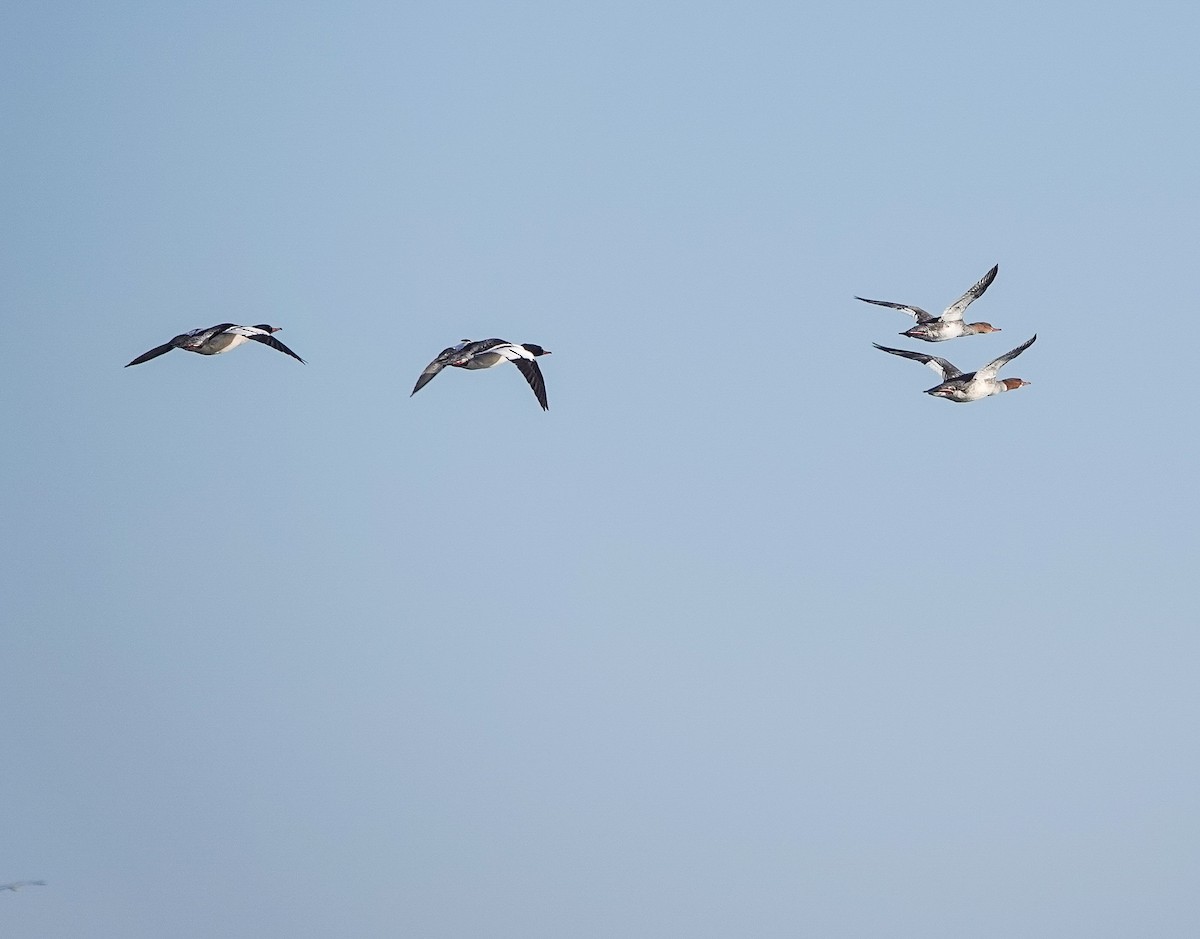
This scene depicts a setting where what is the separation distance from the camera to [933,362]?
217 feet

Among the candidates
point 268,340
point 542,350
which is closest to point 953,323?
point 542,350

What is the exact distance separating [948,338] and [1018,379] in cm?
416

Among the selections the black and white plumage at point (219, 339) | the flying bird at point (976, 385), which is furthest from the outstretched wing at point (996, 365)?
the black and white plumage at point (219, 339)

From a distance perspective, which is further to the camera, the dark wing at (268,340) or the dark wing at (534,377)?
the dark wing at (534,377)

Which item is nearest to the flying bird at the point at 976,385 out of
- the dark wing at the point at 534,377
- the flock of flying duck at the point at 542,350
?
the flock of flying duck at the point at 542,350

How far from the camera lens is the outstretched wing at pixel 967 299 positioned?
2596 inches

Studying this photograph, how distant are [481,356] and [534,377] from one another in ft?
8.32

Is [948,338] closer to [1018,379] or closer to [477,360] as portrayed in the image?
[1018,379]

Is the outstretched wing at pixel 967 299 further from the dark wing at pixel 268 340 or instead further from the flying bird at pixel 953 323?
the dark wing at pixel 268 340

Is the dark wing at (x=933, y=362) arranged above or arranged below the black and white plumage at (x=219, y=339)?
above

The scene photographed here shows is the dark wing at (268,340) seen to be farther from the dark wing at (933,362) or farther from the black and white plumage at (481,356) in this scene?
the dark wing at (933,362)

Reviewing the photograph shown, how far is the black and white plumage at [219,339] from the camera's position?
61.1m

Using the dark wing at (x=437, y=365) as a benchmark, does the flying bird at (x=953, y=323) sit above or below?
above

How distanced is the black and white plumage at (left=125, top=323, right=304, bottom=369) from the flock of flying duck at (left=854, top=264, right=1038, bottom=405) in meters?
21.2
